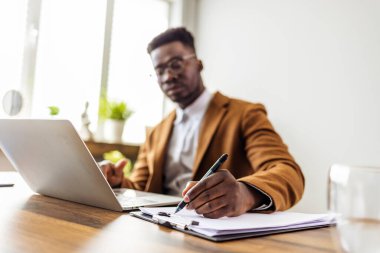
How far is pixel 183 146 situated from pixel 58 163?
88 centimetres

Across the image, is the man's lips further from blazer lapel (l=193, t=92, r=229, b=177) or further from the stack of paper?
the stack of paper

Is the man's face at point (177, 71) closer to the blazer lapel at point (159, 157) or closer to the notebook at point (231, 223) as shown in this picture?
the blazer lapel at point (159, 157)

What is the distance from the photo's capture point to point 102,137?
99.0 inches

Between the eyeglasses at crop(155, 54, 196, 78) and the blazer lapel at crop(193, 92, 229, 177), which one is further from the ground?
the eyeglasses at crop(155, 54, 196, 78)

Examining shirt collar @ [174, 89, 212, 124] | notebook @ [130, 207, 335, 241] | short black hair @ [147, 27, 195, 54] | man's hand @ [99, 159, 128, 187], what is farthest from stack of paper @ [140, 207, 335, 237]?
short black hair @ [147, 27, 195, 54]

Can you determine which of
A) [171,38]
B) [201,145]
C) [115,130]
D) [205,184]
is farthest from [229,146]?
[115,130]

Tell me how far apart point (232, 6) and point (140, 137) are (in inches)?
46.3

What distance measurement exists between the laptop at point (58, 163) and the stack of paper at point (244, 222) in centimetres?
11

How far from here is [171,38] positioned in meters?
1.76

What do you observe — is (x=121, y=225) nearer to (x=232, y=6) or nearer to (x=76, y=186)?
(x=76, y=186)

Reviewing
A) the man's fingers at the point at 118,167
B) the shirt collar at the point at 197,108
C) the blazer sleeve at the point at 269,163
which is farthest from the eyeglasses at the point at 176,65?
the man's fingers at the point at 118,167

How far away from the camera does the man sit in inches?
36.6

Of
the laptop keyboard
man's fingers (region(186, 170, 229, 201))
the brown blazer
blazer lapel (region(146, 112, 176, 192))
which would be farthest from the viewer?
blazer lapel (region(146, 112, 176, 192))

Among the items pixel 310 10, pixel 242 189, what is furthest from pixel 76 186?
pixel 310 10
